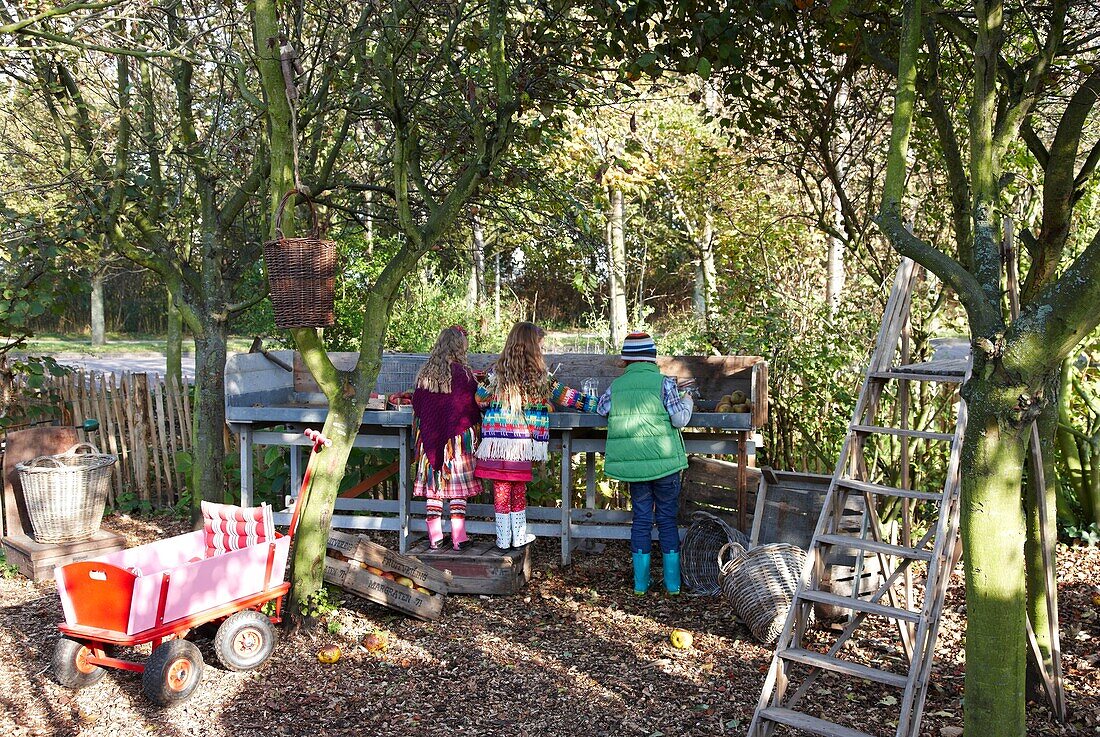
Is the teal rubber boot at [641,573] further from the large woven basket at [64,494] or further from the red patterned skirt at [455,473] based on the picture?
the large woven basket at [64,494]

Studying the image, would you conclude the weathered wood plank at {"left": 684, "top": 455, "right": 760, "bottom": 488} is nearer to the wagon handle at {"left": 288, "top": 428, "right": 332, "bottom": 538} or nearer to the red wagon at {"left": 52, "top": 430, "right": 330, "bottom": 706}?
the wagon handle at {"left": 288, "top": 428, "right": 332, "bottom": 538}

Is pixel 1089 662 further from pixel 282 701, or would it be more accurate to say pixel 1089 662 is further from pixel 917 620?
pixel 282 701

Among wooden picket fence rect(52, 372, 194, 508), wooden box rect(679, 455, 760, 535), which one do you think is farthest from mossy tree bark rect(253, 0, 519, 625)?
wooden picket fence rect(52, 372, 194, 508)

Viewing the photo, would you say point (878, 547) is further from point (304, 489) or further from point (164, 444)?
point (164, 444)

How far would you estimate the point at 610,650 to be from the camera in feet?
17.8

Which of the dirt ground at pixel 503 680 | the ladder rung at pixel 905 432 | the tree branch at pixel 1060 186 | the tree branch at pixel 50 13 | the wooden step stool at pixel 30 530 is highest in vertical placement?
the tree branch at pixel 50 13

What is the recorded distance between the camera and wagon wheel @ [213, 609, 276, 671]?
16.3ft

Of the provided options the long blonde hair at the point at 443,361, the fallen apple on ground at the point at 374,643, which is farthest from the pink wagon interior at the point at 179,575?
the long blonde hair at the point at 443,361

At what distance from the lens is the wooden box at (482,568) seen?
20.6 feet

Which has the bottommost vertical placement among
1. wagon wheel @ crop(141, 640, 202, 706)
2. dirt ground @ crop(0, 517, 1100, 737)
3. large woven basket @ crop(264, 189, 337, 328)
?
dirt ground @ crop(0, 517, 1100, 737)

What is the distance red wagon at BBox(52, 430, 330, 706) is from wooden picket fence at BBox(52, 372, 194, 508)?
4125 millimetres

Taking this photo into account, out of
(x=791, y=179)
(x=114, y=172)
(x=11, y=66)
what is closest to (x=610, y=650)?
(x=114, y=172)

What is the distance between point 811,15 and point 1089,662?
13.2ft

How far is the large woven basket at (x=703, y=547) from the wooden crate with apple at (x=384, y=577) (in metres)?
1.80
